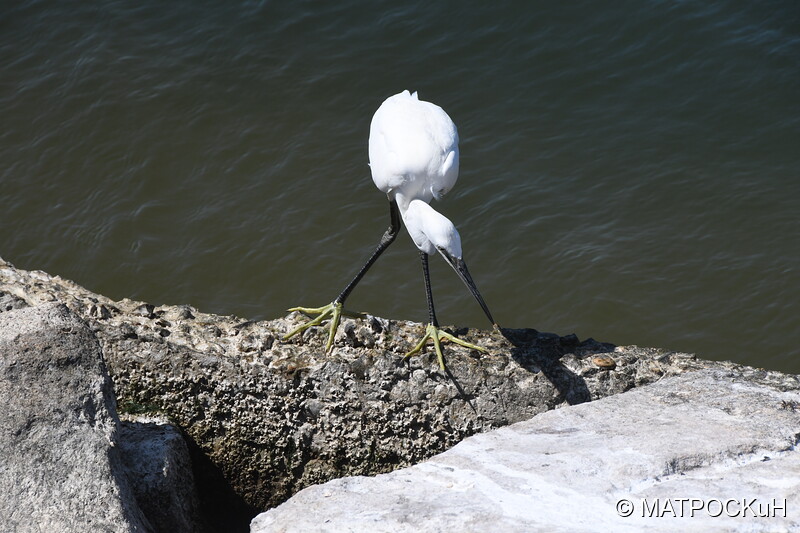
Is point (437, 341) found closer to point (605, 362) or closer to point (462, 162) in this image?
point (605, 362)

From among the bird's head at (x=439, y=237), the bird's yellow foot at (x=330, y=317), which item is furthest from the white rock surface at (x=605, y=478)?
the bird's yellow foot at (x=330, y=317)

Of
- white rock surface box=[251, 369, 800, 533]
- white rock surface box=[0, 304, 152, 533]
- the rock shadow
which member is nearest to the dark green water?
the rock shadow

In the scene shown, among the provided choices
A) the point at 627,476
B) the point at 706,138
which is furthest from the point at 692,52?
the point at 627,476

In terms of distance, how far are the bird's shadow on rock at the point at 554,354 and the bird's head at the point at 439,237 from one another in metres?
0.20

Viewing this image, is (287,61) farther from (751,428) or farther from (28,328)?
(751,428)

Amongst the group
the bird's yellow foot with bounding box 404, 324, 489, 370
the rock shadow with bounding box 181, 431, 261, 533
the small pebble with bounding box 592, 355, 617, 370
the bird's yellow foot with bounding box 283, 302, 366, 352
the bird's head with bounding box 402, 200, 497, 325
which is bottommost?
the rock shadow with bounding box 181, 431, 261, 533

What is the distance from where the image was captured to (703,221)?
686 cm

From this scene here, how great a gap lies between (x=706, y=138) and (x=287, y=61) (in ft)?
14.9

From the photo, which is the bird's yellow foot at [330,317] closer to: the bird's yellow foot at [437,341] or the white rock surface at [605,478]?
the bird's yellow foot at [437,341]

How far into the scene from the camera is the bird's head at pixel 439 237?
13.1 ft

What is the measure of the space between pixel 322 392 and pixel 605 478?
1480 mm

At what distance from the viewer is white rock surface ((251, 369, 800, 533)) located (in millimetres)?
2744

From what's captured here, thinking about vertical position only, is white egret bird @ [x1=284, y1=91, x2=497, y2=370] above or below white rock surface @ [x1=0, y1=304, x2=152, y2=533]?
above

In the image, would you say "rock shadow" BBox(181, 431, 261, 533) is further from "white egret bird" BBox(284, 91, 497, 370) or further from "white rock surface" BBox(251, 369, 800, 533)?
"white rock surface" BBox(251, 369, 800, 533)
